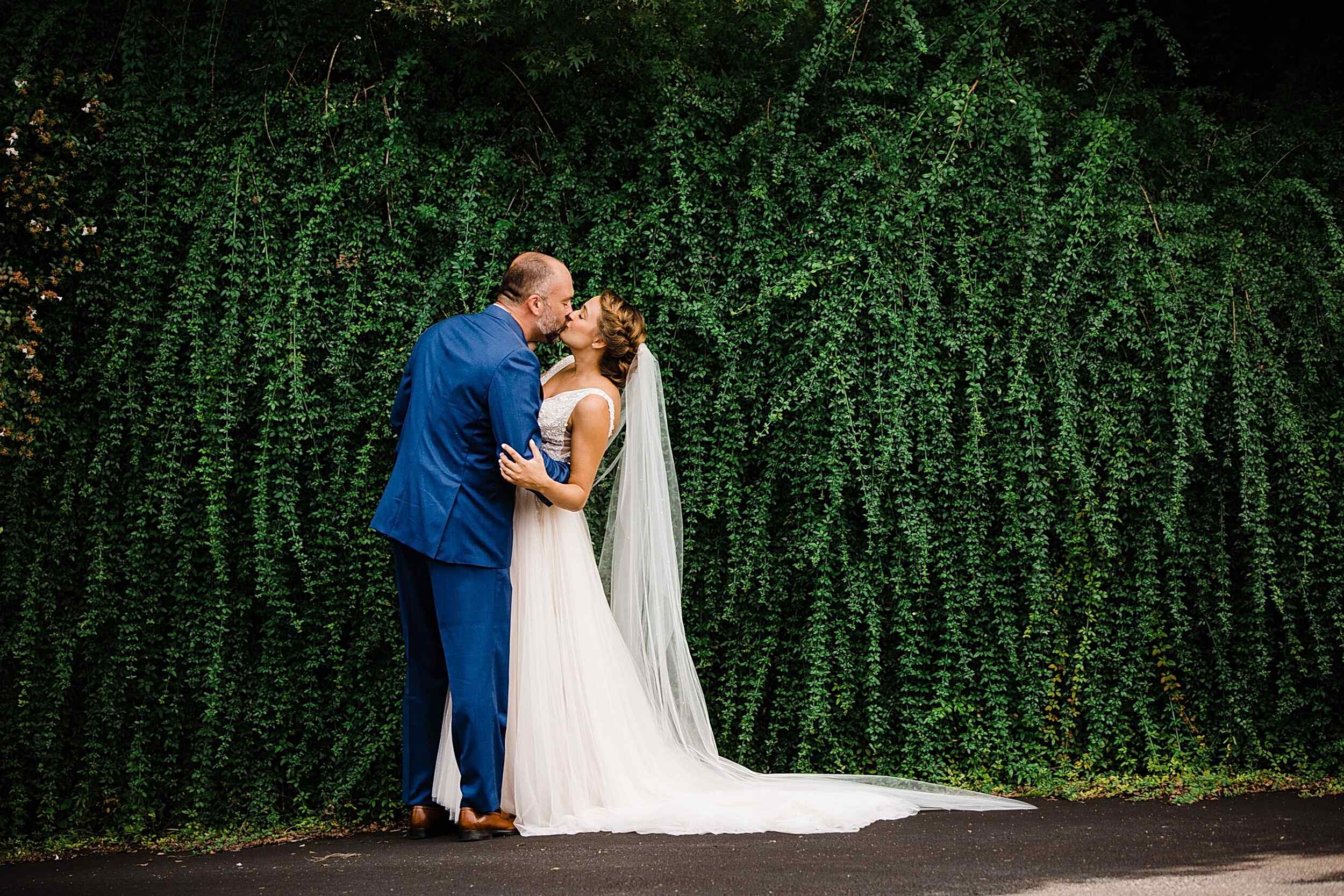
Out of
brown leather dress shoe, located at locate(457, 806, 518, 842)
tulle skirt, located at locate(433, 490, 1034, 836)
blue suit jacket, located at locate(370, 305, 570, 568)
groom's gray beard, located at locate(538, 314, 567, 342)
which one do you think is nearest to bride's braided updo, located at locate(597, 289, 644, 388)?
groom's gray beard, located at locate(538, 314, 567, 342)

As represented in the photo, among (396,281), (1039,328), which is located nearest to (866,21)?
(1039,328)

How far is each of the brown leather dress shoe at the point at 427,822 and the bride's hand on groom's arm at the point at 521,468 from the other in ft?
4.31

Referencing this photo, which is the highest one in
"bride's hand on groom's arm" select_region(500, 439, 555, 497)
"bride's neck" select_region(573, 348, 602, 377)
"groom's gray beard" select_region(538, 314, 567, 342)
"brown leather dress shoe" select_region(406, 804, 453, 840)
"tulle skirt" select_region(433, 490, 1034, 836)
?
"groom's gray beard" select_region(538, 314, 567, 342)

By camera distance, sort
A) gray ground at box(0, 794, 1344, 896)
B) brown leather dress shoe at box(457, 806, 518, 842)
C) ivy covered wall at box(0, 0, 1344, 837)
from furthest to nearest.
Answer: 1. ivy covered wall at box(0, 0, 1344, 837)
2. brown leather dress shoe at box(457, 806, 518, 842)
3. gray ground at box(0, 794, 1344, 896)

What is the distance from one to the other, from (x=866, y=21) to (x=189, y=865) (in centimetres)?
472

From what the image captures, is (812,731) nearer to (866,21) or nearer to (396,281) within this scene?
(396,281)

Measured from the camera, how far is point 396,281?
4.67 meters

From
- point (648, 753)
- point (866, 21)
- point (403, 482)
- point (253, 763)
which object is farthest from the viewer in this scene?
point (866, 21)

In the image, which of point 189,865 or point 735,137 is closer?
point 189,865

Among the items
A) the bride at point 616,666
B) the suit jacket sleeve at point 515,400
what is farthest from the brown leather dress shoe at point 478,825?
the suit jacket sleeve at point 515,400

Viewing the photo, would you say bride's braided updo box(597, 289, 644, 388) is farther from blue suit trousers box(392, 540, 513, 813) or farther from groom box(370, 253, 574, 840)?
blue suit trousers box(392, 540, 513, 813)

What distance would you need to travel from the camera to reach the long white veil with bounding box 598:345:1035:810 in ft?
14.0

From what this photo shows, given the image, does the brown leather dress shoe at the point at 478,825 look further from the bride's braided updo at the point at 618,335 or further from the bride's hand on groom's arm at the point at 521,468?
the bride's braided updo at the point at 618,335

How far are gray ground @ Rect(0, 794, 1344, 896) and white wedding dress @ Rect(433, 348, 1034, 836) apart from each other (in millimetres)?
129
